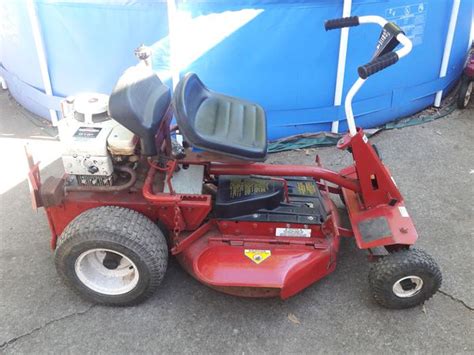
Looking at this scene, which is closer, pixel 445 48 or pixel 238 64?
pixel 238 64

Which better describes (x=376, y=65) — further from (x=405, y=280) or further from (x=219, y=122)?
(x=405, y=280)

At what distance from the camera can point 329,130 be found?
4.35m

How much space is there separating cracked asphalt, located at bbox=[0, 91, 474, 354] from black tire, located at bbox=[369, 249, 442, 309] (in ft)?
0.34

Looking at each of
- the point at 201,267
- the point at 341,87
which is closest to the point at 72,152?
the point at 201,267

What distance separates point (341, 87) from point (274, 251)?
2000mm

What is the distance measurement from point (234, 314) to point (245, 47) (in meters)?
2.13

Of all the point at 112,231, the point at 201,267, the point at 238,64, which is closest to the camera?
the point at 112,231

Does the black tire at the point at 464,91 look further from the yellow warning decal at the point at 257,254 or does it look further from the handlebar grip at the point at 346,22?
the yellow warning decal at the point at 257,254

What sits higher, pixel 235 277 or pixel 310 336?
pixel 235 277

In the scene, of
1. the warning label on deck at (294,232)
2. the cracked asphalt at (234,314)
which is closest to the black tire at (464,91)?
the cracked asphalt at (234,314)

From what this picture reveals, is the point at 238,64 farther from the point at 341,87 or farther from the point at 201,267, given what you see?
the point at 201,267

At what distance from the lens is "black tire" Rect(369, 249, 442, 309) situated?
8.10 ft

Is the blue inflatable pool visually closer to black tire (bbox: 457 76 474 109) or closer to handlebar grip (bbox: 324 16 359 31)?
black tire (bbox: 457 76 474 109)

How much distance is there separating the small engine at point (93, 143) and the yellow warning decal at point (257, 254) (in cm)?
79
